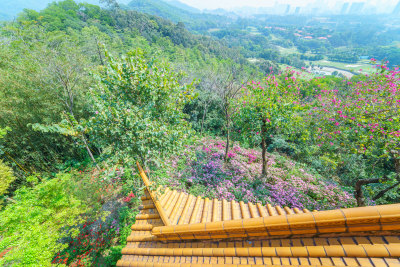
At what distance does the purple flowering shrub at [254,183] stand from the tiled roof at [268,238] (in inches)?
157

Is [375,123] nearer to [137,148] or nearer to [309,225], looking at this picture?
[309,225]

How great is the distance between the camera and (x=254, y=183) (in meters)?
9.83

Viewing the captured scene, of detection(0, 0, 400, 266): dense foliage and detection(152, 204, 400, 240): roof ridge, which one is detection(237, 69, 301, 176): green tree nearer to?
detection(0, 0, 400, 266): dense foliage

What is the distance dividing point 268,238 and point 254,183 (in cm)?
716

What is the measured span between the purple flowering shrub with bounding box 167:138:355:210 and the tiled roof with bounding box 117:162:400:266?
3985mm

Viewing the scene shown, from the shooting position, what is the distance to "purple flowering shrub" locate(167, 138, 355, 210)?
8711mm

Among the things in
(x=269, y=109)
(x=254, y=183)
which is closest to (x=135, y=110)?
(x=269, y=109)

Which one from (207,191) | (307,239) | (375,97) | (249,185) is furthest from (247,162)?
(307,239)

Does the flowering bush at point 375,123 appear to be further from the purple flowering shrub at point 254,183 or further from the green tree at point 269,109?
the green tree at point 269,109

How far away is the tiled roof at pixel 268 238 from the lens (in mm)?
2240

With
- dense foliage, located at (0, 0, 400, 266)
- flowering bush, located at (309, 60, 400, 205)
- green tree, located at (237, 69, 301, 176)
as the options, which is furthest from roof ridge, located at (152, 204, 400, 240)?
green tree, located at (237, 69, 301, 176)

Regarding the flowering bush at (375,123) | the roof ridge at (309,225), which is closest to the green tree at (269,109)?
the flowering bush at (375,123)

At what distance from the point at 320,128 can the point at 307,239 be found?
31.3 ft

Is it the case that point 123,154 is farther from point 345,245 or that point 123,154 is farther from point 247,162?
point 247,162
